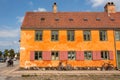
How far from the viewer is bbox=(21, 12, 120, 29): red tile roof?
98.6ft

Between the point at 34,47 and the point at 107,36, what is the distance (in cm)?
1051

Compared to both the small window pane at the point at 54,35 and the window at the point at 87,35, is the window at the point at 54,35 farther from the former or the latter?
the window at the point at 87,35

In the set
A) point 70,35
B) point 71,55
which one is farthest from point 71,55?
point 70,35

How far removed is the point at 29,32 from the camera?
2962cm

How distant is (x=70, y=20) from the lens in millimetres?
31594

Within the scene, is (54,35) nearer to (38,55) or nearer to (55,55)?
(55,55)

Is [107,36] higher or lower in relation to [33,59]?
higher

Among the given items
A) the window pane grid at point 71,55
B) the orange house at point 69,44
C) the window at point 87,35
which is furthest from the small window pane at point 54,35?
the window at point 87,35

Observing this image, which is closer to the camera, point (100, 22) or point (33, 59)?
point (33, 59)

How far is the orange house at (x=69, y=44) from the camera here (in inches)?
1150

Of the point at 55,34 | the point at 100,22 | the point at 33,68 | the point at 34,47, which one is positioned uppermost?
the point at 100,22

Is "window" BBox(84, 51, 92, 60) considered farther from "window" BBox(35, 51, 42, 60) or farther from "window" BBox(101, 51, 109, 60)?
"window" BBox(35, 51, 42, 60)

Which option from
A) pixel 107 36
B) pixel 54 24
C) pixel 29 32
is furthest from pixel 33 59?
pixel 107 36

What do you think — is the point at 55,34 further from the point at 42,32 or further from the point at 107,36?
the point at 107,36
